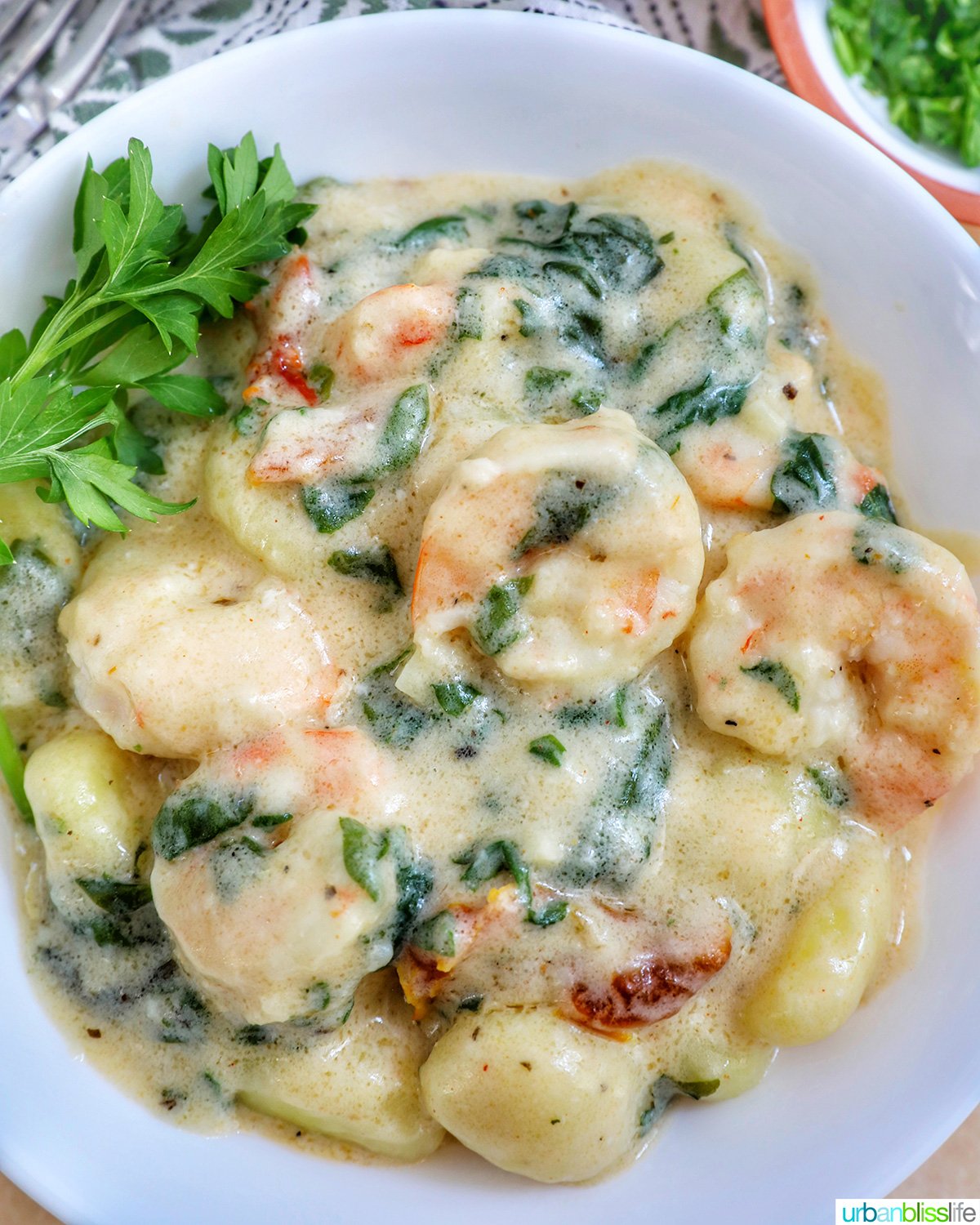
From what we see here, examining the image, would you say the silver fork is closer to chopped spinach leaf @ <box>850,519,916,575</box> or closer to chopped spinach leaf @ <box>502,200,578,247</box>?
chopped spinach leaf @ <box>502,200,578,247</box>

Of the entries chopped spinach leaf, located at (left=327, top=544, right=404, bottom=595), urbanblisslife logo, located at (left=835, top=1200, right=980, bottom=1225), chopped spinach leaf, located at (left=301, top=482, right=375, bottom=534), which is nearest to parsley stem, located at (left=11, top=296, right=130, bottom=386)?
chopped spinach leaf, located at (left=301, top=482, right=375, bottom=534)

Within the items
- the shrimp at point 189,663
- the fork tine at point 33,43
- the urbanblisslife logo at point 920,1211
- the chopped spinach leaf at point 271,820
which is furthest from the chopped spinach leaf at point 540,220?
the urbanblisslife logo at point 920,1211

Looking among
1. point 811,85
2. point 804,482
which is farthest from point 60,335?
point 811,85

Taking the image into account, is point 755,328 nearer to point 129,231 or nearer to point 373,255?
point 373,255

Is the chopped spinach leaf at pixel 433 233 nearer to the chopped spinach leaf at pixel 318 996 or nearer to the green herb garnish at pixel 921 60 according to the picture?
the green herb garnish at pixel 921 60

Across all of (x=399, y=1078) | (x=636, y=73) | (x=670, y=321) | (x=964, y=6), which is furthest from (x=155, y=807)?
(x=964, y=6)

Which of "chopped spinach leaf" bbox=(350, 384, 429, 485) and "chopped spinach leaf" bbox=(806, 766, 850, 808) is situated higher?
"chopped spinach leaf" bbox=(350, 384, 429, 485)
